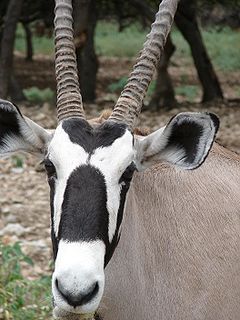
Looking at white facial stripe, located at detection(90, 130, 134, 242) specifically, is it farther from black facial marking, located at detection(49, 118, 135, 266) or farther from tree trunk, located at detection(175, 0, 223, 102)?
tree trunk, located at detection(175, 0, 223, 102)

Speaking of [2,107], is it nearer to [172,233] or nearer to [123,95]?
[123,95]

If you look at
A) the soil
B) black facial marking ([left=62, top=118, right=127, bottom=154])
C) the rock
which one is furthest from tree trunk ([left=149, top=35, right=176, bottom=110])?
black facial marking ([left=62, top=118, right=127, bottom=154])

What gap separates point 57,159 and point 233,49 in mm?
37133

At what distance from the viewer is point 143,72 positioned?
4762 millimetres

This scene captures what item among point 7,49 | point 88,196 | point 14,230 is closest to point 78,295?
point 88,196

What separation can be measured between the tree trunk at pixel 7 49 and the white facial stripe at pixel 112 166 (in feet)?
28.7

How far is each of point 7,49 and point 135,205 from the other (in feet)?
29.5

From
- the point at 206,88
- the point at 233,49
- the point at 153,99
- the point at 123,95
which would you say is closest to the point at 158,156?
the point at 123,95

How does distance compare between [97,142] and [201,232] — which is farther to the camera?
[201,232]

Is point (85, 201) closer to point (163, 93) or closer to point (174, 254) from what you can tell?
point (174, 254)

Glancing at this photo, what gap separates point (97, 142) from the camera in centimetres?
428

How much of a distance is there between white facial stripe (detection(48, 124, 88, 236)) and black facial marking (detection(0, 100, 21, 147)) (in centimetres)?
26

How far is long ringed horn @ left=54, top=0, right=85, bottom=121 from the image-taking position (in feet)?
15.1

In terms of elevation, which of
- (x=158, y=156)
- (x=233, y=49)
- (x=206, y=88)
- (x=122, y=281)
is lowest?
(x=233, y=49)
